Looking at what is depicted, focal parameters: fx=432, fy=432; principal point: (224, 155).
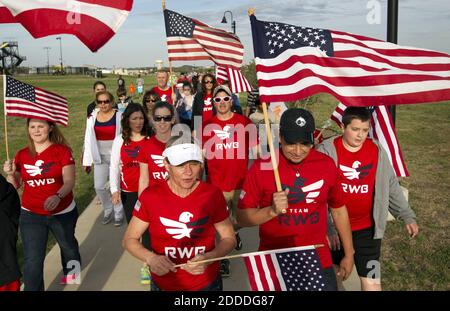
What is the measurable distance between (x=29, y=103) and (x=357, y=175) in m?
3.41

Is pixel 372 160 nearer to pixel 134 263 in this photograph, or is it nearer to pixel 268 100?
pixel 268 100

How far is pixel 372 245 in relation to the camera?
13.1 ft

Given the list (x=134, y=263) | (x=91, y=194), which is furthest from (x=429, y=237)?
(x=91, y=194)

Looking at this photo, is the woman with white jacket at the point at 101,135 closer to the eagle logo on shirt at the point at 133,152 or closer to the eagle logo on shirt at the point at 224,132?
the eagle logo on shirt at the point at 133,152

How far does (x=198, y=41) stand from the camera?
6840mm

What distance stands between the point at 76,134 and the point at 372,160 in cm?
1598

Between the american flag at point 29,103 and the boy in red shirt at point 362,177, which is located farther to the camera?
the american flag at point 29,103

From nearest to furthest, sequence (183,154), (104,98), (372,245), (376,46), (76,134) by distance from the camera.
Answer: (183,154) → (376,46) → (372,245) → (104,98) → (76,134)

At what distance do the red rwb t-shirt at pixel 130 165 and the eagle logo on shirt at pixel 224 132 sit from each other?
95 cm

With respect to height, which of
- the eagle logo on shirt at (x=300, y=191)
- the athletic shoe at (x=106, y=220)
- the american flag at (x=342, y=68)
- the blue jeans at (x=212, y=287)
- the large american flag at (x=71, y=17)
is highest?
the large american flag at (x=71, y=17)

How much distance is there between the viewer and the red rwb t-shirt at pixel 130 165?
5066mm

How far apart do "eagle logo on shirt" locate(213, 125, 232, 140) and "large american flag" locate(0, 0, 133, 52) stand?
2.03 m

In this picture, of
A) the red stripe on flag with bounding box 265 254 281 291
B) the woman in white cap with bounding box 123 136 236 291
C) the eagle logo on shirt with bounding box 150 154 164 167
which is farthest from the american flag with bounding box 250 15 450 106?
the eagle logo on shirt with bounding box 150 154 164 167

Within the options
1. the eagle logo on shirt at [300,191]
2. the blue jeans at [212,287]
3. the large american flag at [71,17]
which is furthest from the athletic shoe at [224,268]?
the large american flag at [71,17]
